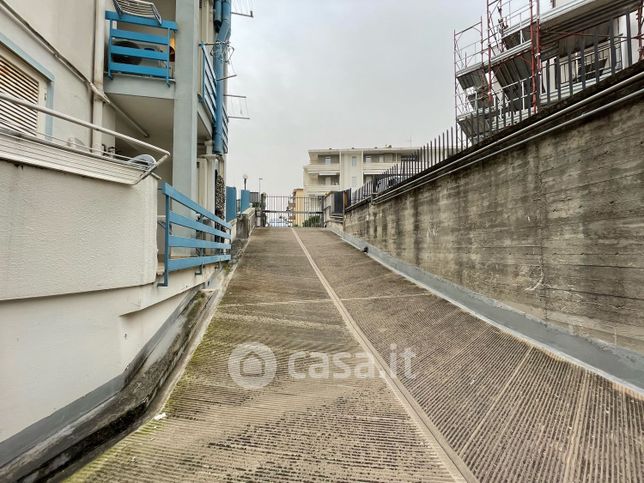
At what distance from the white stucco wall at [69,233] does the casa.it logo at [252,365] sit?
44.8 inches

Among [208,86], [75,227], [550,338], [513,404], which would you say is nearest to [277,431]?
[513,404]

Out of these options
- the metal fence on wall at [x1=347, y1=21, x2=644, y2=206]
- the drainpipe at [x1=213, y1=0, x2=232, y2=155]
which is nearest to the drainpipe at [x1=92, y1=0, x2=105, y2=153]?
the drainpipe at [x1=213, y1=0, x2=232, y2=155]

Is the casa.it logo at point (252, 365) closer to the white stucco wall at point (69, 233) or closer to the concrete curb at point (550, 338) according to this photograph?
the white stucco wall at point (69, 233)

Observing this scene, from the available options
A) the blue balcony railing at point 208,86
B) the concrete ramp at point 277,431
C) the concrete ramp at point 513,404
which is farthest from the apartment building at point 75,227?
the concrete ramp at point 513,404

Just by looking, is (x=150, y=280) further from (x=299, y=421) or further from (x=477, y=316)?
(x=477, y=316)

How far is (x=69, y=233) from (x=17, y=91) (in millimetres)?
2252

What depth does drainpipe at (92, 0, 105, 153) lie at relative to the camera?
4.44 meters

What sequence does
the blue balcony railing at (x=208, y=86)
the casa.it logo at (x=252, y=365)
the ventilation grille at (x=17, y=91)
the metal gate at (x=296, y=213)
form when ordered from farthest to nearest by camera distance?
the metal gate at (x=296, y=213) < the blue balcony railing at (x=208, y=86) < the ventilation grille at (x=17, y=91) < the casa.it logo at (x=252, y=365)

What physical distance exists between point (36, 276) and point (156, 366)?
1287 mm

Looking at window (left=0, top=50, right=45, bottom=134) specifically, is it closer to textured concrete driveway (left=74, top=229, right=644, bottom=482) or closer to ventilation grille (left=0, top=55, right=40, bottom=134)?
ventilation grille (left=0, top=55, right=40, bottom=134)

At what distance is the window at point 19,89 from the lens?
119 inches

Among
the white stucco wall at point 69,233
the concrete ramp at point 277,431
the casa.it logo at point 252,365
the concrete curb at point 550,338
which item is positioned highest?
the white stucco wall at point 69,233

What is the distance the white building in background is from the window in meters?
34.4

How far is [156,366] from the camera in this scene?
282cm
